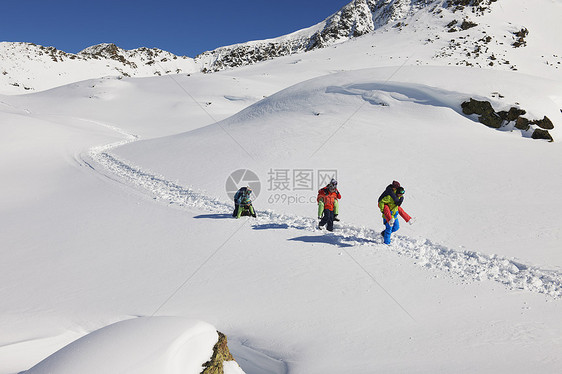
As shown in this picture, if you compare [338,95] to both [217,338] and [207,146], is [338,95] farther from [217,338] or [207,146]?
[217,338]

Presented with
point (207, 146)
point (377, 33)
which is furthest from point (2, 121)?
point (377, 33)

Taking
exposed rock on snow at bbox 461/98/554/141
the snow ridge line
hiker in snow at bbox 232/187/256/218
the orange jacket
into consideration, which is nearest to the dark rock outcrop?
the snow ridge line

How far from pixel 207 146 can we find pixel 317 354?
15421mm

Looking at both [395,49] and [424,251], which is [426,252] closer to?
[424,251]

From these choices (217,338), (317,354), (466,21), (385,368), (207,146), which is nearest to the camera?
(217,338)

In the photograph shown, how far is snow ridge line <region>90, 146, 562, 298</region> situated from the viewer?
19.9 ft

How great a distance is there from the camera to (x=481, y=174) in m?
12.3

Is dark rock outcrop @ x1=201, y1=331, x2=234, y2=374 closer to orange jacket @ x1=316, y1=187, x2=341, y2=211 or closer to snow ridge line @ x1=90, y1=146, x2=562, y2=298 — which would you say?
snow ridge line @ x1=90, y1=146, x2=562, y2=298

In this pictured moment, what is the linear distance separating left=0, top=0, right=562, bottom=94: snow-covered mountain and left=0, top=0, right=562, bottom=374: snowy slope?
4144 cm

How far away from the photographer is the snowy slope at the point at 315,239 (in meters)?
4.64

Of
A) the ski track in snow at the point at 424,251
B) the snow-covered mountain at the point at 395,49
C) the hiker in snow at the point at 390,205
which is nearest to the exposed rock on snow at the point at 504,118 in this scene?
the ski track in snow at the point at 424,251

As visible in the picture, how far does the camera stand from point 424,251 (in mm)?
7484

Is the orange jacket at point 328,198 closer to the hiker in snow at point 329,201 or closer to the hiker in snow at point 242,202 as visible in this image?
the hiker in snow at point 329,201

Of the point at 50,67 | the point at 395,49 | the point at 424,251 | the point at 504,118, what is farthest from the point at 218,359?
the point at 50,67
